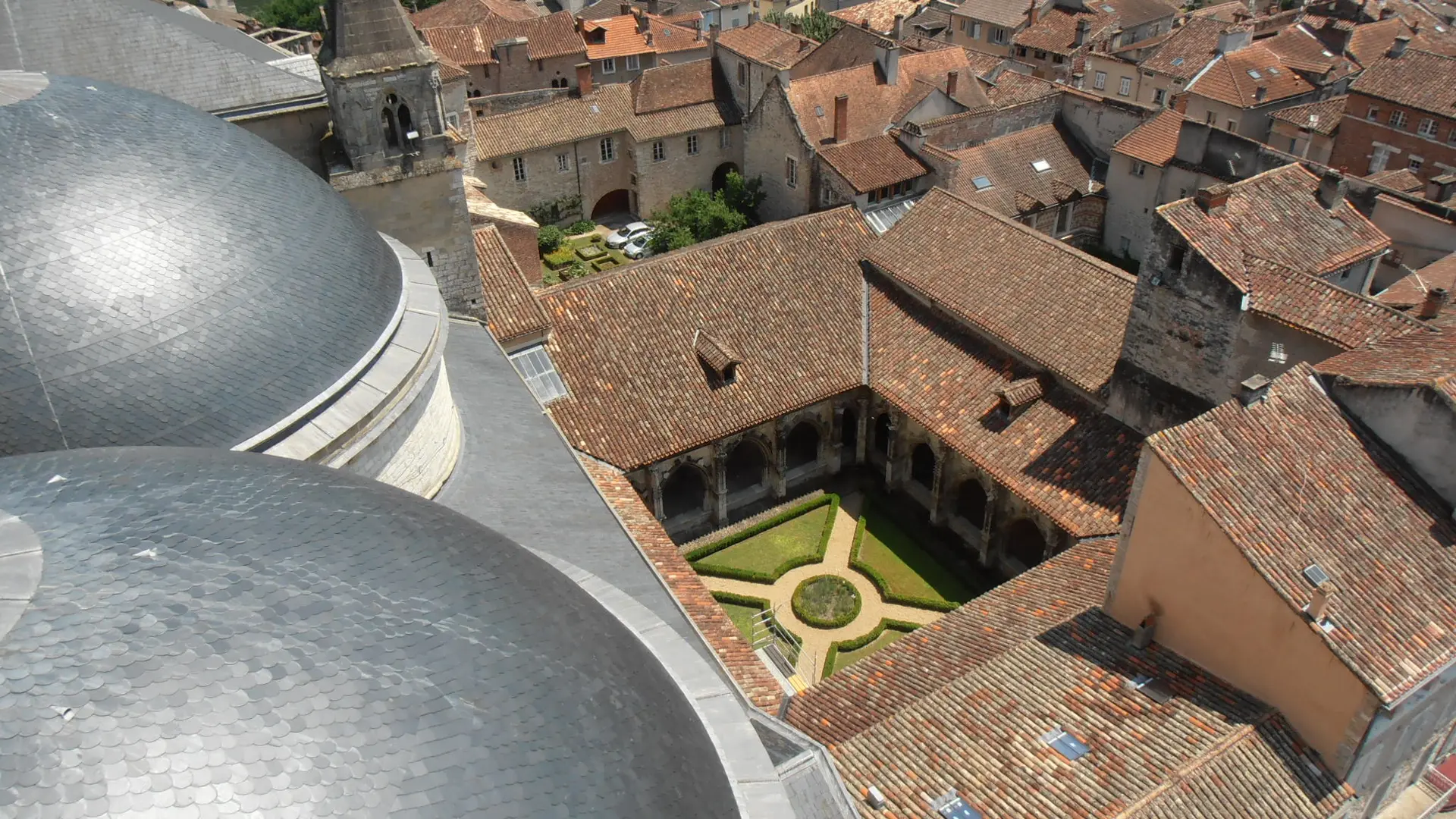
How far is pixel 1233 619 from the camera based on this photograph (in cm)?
2095

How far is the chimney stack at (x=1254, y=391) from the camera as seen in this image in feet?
72.8

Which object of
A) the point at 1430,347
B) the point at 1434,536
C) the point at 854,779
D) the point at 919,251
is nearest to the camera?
the point at 854,779

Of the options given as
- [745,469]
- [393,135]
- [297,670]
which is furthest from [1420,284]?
[297,670]

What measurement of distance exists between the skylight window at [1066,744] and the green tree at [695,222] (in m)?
37.4

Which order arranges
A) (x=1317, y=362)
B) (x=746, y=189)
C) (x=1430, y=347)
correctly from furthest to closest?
(x=746, y=189)
(x=1317, y=362)
(x=1430, y=347)

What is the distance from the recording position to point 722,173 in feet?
203

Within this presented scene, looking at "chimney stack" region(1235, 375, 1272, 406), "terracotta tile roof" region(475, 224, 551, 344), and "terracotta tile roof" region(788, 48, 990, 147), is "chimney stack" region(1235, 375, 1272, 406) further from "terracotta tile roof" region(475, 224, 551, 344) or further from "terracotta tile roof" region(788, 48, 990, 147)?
"terracotta tile roof" region(788, 48, 990, 147)

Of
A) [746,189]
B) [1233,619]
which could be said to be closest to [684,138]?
[746,189]

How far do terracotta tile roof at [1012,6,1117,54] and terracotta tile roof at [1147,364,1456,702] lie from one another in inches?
2237

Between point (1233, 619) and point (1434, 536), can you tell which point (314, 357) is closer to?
point (1233, 619)

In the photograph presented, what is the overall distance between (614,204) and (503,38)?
50.5 ft

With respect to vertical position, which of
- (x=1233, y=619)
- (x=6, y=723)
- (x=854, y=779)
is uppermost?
(x=6, y=723)

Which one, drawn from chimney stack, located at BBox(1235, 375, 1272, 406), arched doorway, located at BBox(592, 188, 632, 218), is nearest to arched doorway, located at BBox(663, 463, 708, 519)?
chimney stack, located at BBox(1235, 375, 1272, 406)

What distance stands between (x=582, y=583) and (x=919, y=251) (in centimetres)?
2327
